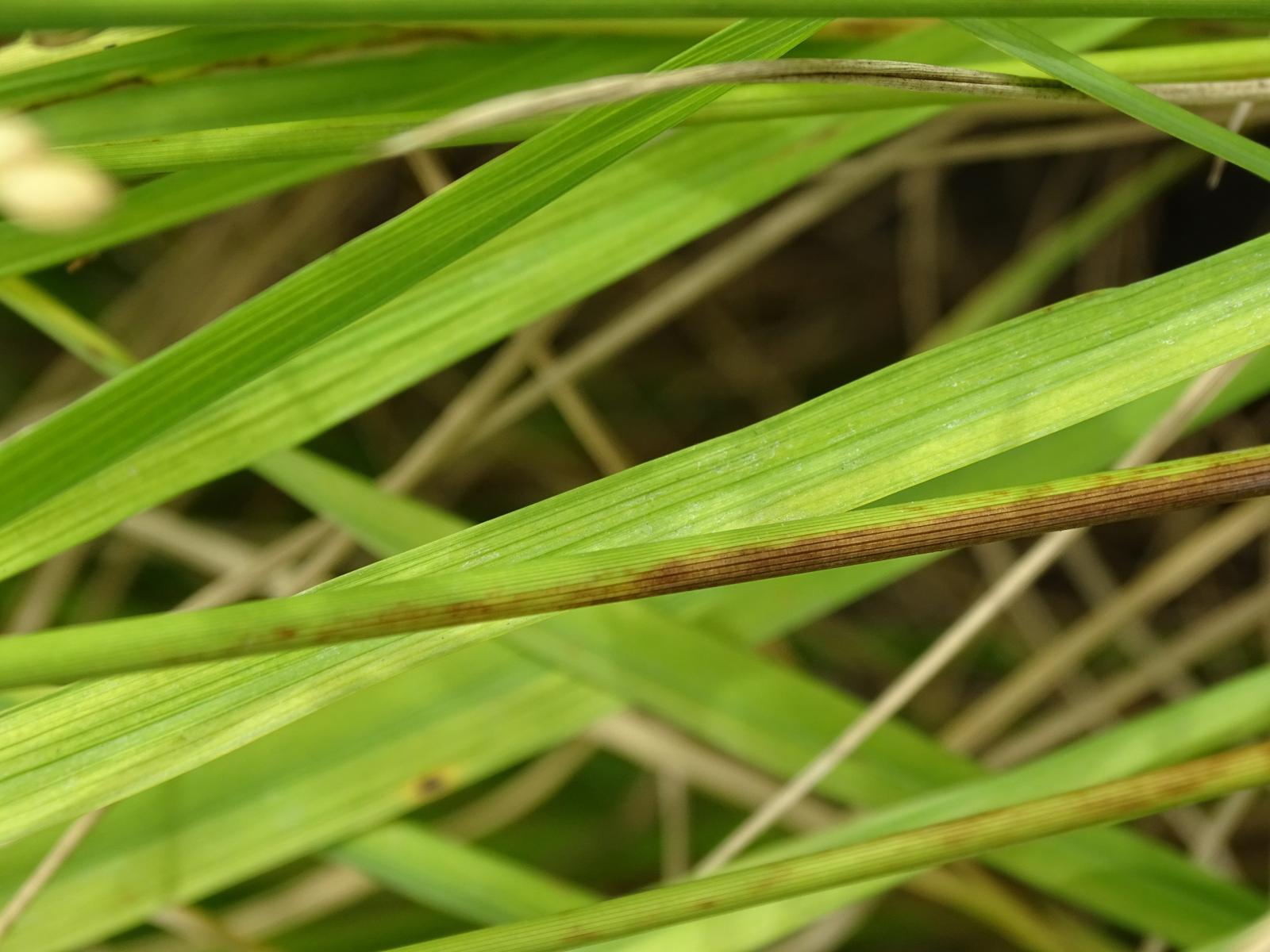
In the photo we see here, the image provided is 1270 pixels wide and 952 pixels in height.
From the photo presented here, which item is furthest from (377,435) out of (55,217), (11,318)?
(55,217)

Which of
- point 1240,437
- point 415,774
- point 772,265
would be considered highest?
point 772,265

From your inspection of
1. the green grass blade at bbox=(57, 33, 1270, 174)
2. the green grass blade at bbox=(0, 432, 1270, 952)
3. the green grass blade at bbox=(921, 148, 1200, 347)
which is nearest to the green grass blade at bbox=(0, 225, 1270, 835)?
the green grass blade at bbox=(57, 33, 1270, 174)

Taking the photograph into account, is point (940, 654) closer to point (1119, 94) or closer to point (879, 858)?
point (879, 858)

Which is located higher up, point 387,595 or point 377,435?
point 377,435

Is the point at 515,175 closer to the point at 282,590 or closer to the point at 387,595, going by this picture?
the point at 387,595

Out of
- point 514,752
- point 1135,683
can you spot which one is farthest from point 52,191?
point 1135,683

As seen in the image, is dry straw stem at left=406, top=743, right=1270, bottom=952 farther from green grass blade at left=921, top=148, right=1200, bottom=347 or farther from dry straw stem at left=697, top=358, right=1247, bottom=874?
green grass blade at left=921, top=148, right=1200, bottom=347
